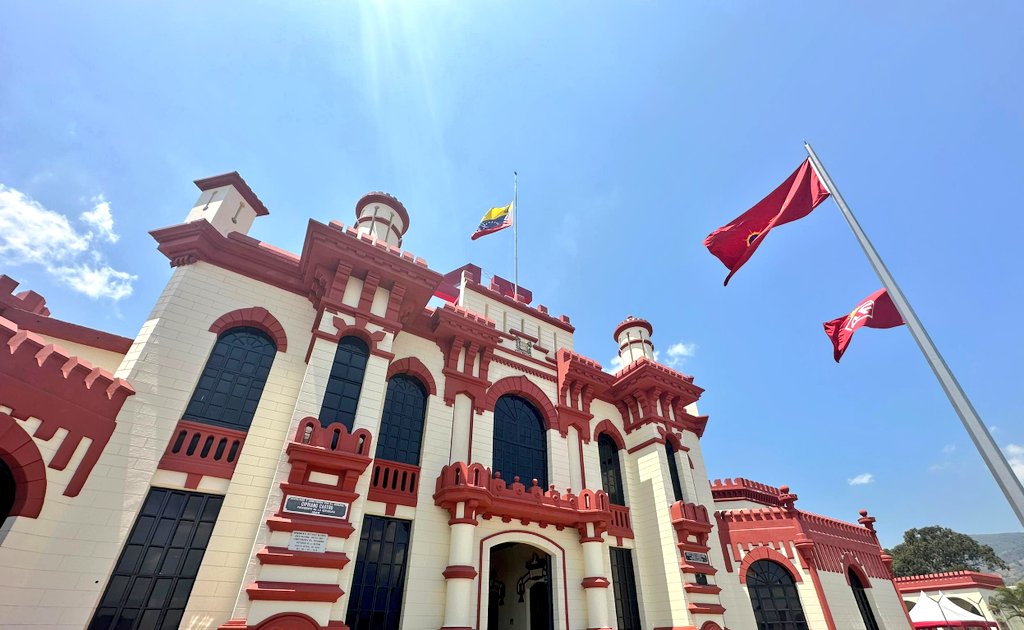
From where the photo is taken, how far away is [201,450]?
31.5 feet

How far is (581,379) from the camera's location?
664 inches

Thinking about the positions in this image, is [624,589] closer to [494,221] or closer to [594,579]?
[594,579]

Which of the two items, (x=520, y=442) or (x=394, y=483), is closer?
(x=394, y=483)

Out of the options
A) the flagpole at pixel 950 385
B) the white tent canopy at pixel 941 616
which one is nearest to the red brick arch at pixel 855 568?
the white tent canopy at pixel 941 616

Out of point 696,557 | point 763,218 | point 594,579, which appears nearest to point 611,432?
point 696,557

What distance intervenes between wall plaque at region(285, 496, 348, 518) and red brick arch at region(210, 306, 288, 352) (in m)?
4.05

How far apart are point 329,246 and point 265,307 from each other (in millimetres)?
2370

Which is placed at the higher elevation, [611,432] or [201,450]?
[611,432]

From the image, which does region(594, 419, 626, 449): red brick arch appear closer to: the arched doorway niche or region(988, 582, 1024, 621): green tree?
the arched doorway niche

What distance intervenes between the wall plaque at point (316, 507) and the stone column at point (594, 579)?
7.25 meters

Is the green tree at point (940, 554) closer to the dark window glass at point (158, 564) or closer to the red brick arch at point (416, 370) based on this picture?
the red brick arch at point (416, 370)

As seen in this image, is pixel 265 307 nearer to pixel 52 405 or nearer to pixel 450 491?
pixel 52 405

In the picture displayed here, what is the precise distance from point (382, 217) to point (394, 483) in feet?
27.2

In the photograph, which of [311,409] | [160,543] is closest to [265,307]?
[311,409]
